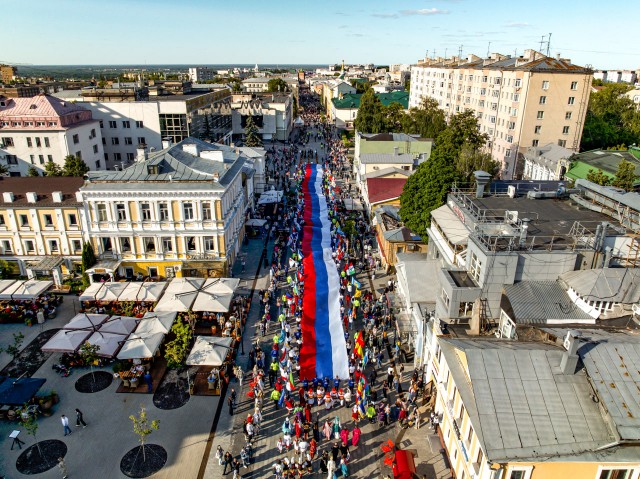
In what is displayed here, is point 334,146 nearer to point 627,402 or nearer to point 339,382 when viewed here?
point 339,382

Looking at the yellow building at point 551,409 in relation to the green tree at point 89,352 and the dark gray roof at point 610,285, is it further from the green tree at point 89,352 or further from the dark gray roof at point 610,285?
the green tree at point 89,352

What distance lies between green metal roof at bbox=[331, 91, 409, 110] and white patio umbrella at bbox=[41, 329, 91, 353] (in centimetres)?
9829

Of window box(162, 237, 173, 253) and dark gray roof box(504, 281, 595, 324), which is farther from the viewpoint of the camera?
window box(162, 237, 173, 253)

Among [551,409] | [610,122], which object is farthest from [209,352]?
[610,122]

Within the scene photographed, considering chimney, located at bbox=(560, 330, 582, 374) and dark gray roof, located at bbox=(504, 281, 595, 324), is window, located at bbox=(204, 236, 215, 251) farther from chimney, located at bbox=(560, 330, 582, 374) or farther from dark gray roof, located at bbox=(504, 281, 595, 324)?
chimney, located at bbox=(560, 330, 582, 374)

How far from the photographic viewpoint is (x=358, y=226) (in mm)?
45656

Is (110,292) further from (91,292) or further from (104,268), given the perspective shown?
(104,268)

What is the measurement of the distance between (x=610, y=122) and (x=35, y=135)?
91567mm

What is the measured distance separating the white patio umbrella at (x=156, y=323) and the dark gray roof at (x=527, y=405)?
16.8m

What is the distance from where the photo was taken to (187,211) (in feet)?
107

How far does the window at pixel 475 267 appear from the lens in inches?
822

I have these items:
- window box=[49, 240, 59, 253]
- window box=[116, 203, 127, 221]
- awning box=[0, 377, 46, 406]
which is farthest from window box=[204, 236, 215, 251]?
awning box=[0, 377, 46, 406]

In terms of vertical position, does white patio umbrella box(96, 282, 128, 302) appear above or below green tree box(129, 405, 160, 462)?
above

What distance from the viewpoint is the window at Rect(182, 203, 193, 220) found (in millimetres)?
32375
